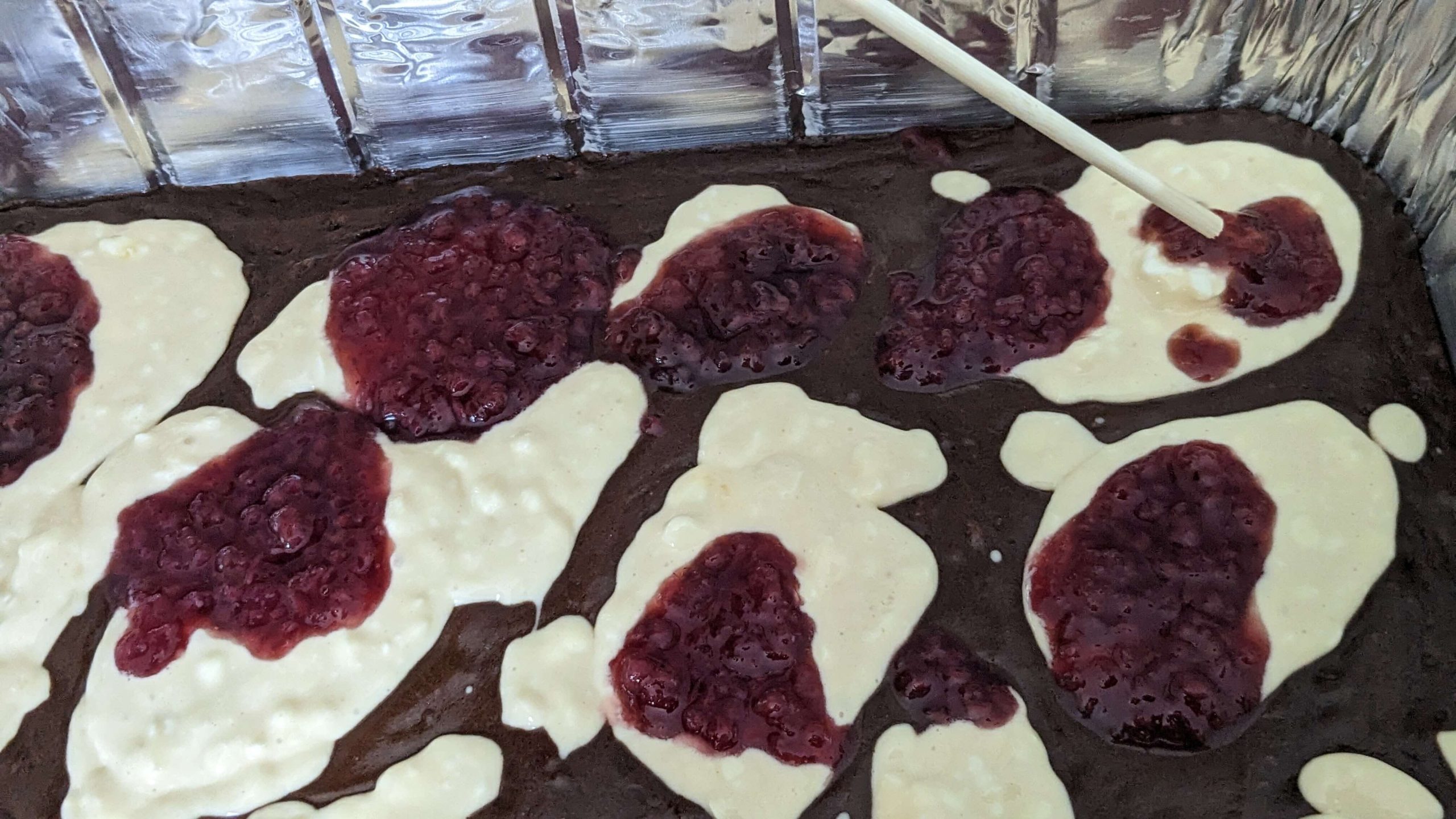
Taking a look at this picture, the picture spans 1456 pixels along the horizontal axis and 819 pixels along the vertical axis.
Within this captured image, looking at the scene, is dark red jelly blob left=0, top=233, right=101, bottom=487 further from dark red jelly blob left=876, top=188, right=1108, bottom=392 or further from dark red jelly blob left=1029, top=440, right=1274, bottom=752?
dark red jelly blob left=1029, top=440, right=1274, bottom=752

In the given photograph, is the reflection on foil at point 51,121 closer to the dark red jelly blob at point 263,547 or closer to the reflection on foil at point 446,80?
the reflection on foil at point 446,80

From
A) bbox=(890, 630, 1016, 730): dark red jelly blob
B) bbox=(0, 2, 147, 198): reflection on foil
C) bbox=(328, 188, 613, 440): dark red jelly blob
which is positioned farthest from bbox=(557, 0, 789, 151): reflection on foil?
bbox=(890, 630, 1016, 730): dark red jelly blob

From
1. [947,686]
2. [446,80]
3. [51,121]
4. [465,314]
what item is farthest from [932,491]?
[51,121]

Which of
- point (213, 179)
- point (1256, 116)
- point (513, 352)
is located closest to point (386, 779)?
point (513, 352)

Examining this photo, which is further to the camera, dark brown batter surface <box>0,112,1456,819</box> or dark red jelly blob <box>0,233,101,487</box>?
dark red jelly blob <box>0,233,101,487</box>

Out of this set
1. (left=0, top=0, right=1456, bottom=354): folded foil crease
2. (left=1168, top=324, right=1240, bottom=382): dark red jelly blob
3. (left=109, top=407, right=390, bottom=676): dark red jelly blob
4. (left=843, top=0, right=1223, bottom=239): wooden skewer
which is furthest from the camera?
(left=0, top=0, right=1456, bottom=354): folded foil crease
